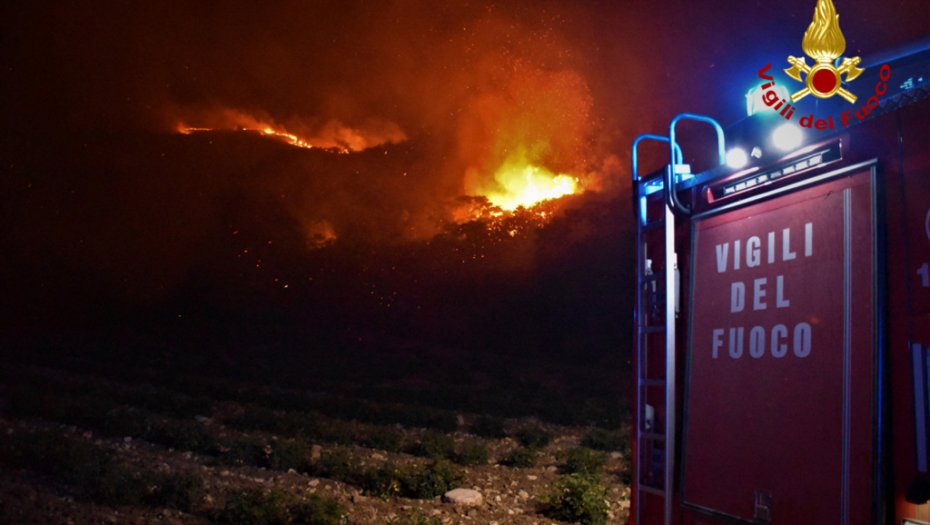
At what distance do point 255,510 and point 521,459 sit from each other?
4895mm

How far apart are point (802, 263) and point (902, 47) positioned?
184 cm

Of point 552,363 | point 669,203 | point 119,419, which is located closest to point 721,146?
point 669,203

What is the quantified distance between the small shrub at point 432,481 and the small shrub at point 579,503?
146 centimetres

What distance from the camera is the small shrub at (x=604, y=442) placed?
12248 millimetres

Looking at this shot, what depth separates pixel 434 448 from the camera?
11.0m

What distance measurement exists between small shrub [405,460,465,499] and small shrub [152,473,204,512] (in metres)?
2.59

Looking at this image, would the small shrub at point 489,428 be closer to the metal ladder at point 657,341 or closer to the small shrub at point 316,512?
the small shrub at point 316,512

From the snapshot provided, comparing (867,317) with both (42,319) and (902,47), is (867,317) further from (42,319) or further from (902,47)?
(42,319)

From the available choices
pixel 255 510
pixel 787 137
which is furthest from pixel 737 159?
pixel 255 510

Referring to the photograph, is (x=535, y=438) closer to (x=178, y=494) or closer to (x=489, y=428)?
(x=489, y=428)

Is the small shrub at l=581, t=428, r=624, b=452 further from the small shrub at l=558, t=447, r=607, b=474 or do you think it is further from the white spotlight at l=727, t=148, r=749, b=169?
the white spotlight at l=727, t=148, r=749, b=169

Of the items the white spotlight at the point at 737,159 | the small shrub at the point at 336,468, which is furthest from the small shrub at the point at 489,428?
the white spotlight at the point at 737,159

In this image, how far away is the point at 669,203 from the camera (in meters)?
3.55

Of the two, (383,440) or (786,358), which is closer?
(786,358)
